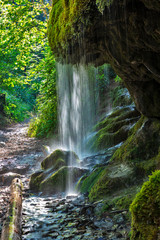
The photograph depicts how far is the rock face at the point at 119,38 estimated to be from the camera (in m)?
4.02

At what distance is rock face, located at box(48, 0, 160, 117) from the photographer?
158 inches

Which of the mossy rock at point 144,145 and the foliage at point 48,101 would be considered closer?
the mossy rock at point 144,145

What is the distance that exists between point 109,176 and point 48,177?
2.78m

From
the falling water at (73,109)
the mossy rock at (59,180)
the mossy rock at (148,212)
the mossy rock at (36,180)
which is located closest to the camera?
the mossy rock at (148,212)

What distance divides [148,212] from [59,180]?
224 inches

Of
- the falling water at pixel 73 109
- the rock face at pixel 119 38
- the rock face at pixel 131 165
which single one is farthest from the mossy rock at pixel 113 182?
the falling water at pixel 73 109

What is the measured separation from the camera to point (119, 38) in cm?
503

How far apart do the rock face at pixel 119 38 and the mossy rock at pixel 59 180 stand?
2952 mm

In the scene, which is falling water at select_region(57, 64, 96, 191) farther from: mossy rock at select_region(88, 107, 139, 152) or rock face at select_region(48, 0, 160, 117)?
rock face at select_region(48, 0, 160, 117)

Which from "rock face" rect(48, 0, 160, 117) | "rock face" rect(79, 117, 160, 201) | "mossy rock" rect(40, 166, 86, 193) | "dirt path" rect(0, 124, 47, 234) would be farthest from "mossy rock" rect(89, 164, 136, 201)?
"dirt path" rect(0, 124, 47, 234)

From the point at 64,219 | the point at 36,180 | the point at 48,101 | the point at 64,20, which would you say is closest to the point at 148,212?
the point at 64,219

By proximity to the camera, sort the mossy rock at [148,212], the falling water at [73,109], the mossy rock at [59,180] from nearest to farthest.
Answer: the mossy rock at [148,212]
the mossy rock at [59,180]
the falling water at [73,109]

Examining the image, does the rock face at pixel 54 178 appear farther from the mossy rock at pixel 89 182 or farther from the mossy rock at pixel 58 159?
the mossy rock at pixel 89 182

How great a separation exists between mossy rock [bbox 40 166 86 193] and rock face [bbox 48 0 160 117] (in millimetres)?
2952
